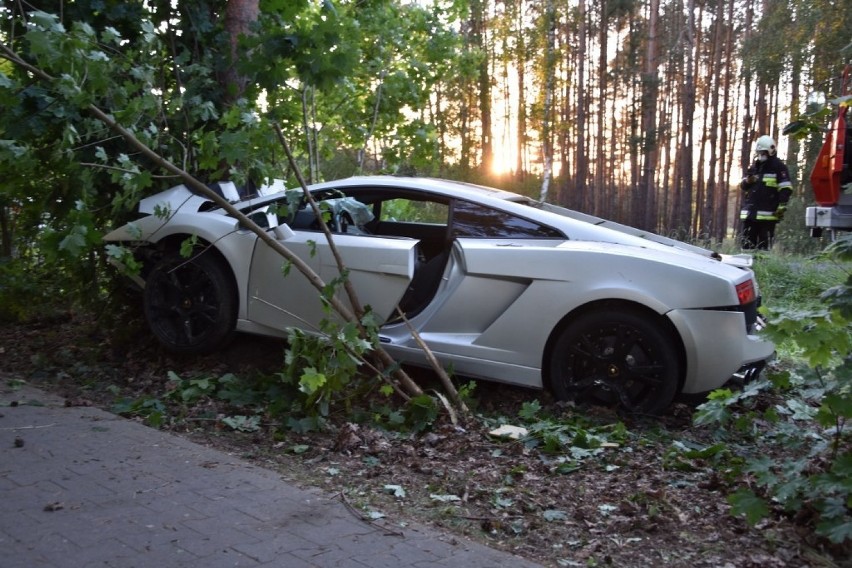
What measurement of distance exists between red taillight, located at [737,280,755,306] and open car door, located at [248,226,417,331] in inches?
86.6

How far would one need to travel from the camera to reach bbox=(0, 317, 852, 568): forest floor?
3564 millimetres

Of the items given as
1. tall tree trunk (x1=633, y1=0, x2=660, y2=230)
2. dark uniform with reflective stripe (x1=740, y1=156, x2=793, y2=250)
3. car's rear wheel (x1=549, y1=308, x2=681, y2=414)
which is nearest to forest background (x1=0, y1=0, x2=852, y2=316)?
dark uniform with reflective stripe (x1=740, y1=156, x2=793, y2=250)

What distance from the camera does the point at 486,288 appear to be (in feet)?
18.9

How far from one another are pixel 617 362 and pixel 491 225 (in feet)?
4.40

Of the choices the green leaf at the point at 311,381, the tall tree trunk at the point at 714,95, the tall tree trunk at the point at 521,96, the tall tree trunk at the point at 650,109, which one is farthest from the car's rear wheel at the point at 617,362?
the tall tree trunk at the point at 521,96

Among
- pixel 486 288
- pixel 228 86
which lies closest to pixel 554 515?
pixel 486 288

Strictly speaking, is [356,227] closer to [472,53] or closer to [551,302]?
[551,302]

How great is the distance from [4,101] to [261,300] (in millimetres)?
2247

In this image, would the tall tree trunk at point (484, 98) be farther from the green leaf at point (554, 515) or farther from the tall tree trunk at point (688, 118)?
the green leaf at point (554, 515)

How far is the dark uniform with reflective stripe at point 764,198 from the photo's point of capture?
12852mm

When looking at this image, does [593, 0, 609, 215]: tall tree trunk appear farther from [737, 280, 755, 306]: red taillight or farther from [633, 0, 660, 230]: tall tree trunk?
[737, 280, 755, 306]: red taillight

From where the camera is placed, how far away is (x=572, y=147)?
115 feet

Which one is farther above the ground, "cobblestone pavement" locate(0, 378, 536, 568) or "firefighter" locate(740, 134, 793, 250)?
"firefighter" locate(740, 134, 793, 250)

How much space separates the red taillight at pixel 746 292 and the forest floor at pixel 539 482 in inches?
31.8
